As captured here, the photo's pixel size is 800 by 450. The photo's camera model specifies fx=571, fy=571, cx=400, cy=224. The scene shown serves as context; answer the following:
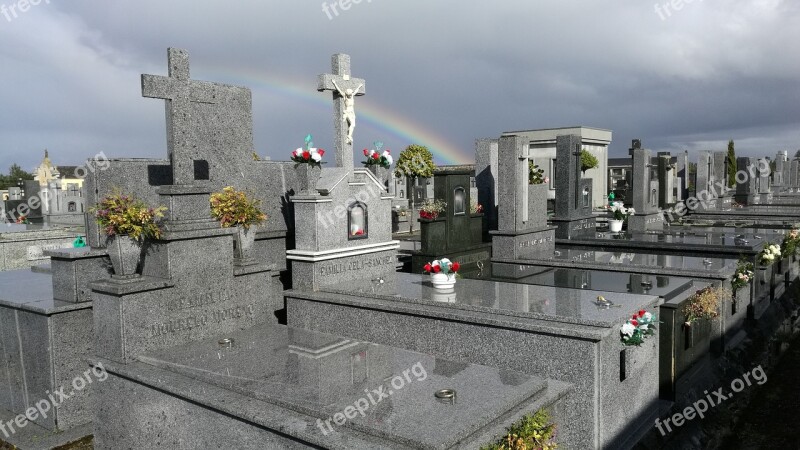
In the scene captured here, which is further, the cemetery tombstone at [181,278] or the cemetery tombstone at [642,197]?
the cemetery tombstone at [642,197]

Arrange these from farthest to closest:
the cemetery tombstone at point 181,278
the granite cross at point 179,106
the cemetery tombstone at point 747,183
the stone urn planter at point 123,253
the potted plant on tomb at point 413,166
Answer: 1. the potted plant on tomb at point 413,166
2. the cemetery tombstone at point 747,183
3. the granite cross at point 179,106
4. the stone urn planter at point 123,253
5. the cemetery tombstone at point 181,278

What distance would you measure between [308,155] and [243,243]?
5.50 ft

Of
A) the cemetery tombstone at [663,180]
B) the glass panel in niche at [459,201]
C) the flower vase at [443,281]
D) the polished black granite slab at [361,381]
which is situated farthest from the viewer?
the cemetery tombstone at [663,180]

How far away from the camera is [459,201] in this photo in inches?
487

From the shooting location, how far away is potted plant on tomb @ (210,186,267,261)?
7.43 m

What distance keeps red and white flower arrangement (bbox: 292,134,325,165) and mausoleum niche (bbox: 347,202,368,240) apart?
88cm

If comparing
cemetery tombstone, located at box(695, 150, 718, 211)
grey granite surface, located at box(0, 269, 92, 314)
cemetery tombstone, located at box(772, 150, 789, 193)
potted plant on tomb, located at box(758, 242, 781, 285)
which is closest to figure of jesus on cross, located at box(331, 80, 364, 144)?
grey granite surface, located at box(0, 269, 92, 314)

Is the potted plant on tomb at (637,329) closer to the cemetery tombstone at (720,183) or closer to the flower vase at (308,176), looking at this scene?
the flower vase at (308,176)

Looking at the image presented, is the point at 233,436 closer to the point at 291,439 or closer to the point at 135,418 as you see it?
the point at 291,439

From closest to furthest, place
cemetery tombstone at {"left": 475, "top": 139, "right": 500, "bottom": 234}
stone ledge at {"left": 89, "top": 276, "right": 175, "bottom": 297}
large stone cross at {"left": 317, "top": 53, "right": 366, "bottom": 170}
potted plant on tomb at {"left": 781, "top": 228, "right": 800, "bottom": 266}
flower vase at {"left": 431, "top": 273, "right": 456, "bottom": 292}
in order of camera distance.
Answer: stone ledge at {"left": 89, "top": 276, "right": 175, "bottom": 297}, flower vase at {"left": 431, "top": 273, "right": 456, "bottom": 292}, large stone cross at {"left": 317, "top": 53, "right": 366, "bottom": 170}, potted plant on tomb at {"left": 781, "top": 228, "right": 800, "bottom": 266}, cemetery tombstone at {"left": 475, "top": 139, "right": 500, "bottom": 234}

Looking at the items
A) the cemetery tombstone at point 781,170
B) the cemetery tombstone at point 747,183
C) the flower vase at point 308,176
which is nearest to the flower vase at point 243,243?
the flower vase at point 308,176

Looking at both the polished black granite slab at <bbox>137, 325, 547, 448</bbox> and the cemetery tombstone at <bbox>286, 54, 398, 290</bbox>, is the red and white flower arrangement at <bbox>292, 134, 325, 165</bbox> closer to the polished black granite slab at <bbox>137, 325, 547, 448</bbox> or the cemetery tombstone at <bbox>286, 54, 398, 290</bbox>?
the cemetery tombstone at <bbox>286, 54, 398, 290</bbox>

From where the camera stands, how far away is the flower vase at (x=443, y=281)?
304 inches

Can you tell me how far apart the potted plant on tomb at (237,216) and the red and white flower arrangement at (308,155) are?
1145 mm
